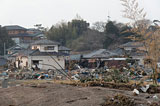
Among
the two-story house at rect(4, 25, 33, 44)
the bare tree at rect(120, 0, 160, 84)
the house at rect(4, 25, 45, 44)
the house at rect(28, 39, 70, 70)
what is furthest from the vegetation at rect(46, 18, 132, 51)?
the bare tree at rect(120, 0, 160, 84)

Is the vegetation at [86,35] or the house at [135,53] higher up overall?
the vegetation at [86,35]

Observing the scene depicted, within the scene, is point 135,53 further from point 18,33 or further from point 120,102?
point 18,33

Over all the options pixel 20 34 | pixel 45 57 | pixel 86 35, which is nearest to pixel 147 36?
pixel 45 57

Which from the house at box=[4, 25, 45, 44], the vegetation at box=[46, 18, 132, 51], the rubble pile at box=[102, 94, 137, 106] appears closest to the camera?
the rubble pile at box=[102, 94, 137, 106]

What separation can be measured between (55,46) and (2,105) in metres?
30.1

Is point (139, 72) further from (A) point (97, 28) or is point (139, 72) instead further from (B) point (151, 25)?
(A) point (97, 28)

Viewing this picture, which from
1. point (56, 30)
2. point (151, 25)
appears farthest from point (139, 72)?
point (56, 30)

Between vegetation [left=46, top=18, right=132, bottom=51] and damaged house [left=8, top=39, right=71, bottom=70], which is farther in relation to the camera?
vegetation [left=46, top=18, right=132, bottom=51]

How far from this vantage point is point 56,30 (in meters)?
55.0

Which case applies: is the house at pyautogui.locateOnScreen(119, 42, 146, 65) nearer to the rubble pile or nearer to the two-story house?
the rubble pile

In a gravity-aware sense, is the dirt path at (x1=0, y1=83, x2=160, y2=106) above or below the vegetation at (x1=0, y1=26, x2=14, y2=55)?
below

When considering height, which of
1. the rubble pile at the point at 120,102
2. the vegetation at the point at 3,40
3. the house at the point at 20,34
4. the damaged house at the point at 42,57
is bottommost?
the rubble pile at the point at 120,102

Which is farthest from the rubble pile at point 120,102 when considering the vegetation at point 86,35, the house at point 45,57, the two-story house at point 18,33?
the two-story house at point 18,33

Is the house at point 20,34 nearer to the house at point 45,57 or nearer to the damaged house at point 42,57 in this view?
the damaged house at point 42,57
